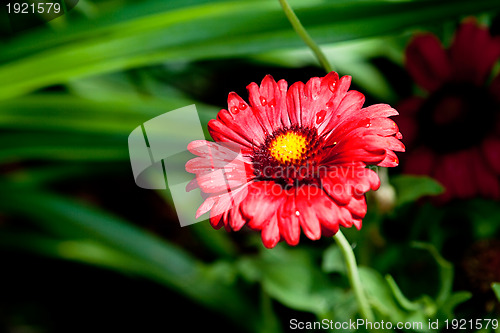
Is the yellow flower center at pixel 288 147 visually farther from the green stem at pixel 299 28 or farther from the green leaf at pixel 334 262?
the green leaf at pixel 334 262

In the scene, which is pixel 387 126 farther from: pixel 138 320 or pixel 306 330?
pixel 138 320

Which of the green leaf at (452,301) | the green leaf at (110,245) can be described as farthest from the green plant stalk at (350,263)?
the green leaf at (110,245)

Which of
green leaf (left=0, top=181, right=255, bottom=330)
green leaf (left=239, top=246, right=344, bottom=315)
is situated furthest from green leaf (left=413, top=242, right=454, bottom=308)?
green leaf (left=0, top=181, right=255, bottom=330)

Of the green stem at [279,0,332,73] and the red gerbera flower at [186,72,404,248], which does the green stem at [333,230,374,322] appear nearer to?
the red gerbera flower at [186,72,404,248]

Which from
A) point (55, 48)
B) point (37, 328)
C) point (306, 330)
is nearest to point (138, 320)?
point (37, 328)

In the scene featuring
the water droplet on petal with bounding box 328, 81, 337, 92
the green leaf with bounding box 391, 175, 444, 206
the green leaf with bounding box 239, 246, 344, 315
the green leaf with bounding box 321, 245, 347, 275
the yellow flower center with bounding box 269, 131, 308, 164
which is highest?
the water droplet on petal with bounding box 328, 81, 337, 92

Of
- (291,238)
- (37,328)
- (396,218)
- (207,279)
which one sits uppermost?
(291,238)
